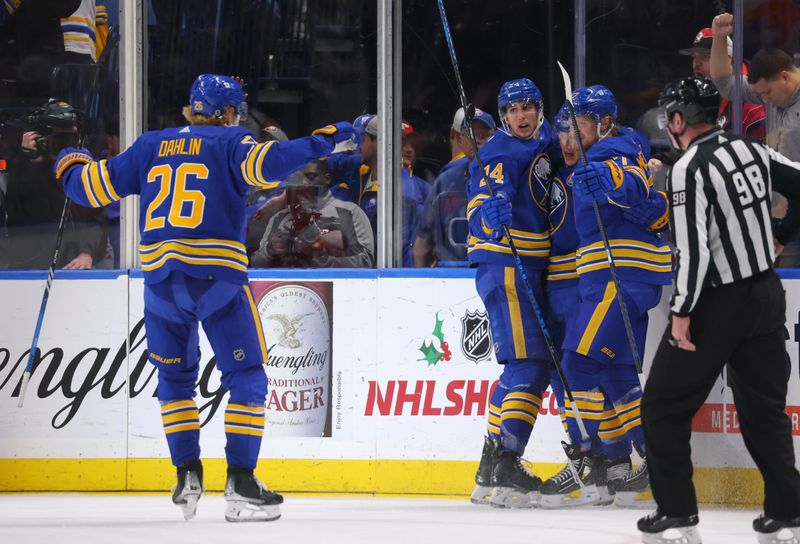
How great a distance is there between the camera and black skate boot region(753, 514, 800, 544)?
3.88 m

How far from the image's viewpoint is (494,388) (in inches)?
221

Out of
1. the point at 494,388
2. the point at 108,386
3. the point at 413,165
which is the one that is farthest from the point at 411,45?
the point at 108,386

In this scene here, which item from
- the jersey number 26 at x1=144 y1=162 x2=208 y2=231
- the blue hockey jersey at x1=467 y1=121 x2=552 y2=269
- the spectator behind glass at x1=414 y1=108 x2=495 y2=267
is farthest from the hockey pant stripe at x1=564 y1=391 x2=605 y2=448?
the jersey number 26 at x1=144 y1=162 x2=208 y2=231

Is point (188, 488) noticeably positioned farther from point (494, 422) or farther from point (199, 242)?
point (494, 422)

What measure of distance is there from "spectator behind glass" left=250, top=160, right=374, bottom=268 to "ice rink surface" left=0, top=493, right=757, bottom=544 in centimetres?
109

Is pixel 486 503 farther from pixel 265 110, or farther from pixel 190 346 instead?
pixel 265 110

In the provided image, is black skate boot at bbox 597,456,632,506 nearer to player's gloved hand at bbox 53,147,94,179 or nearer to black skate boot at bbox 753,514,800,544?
black skate boot at bbox 753,514,800,544

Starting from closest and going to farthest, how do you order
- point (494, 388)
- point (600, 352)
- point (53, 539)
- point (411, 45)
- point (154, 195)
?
1. point (53, 539)
2. point (154, 195)
3. point (600, 352)
4. point (494, 388)
5. point (411, 45)

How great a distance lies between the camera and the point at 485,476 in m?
5.30

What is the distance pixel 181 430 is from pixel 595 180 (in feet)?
5.98

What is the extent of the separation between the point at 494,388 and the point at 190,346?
1.41 m

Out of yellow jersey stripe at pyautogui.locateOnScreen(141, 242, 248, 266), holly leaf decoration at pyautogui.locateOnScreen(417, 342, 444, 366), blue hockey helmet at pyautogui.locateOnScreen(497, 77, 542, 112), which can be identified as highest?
blue hockey helmet at pyautogui.locateOnScreen(497, 77, 542, 112)

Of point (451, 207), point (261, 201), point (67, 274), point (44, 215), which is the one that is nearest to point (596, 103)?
point (451, 207)

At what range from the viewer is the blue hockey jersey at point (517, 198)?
5281 mm
